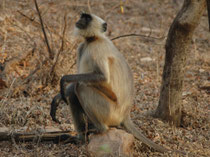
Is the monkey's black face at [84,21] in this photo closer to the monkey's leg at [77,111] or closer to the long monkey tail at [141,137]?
the monkey's leg at [77,111]

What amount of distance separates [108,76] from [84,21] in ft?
2.43

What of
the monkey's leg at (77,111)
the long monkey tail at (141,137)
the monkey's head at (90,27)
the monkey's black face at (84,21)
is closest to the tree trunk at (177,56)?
the long monkey tail at (141,137)

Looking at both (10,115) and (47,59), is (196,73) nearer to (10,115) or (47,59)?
(47,59)

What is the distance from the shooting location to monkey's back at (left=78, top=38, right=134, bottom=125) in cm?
336

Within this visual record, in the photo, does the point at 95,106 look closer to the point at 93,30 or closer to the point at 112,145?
the point at 112,145

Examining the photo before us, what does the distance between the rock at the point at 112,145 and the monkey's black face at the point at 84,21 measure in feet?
3.93

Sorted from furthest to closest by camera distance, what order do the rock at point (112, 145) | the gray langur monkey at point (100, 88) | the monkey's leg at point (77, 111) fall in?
the monkey's leg at point (77, 111), the gray langur monkey at point (100, 88), the rock at point (112, 145)

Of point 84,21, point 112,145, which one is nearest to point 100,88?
point 112,145

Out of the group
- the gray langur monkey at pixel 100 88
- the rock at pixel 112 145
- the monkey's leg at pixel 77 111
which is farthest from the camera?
the monkey's leg at pixel 77 111

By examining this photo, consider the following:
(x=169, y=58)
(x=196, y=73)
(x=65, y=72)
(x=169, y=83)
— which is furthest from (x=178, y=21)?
(x=196, y=73)

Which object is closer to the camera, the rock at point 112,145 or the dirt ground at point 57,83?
the rock at point 112,145

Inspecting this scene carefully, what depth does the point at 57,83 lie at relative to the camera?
5.54 meters

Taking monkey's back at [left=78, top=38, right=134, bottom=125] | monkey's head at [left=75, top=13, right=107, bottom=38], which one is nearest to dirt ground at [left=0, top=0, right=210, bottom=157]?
monkey's back at [left=78, top=38, right=134, bottom=125]

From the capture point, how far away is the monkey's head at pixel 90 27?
11.8 ft
